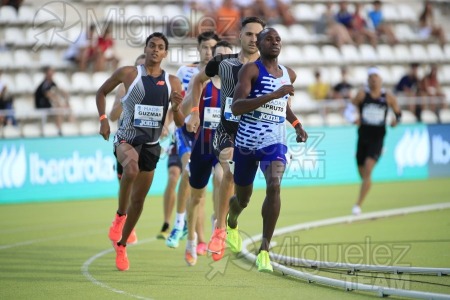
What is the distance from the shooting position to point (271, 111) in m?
10.5

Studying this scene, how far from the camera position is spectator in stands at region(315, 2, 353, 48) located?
30641 mm

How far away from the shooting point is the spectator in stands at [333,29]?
3064 cm

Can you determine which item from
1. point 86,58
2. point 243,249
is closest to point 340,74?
point 86,58

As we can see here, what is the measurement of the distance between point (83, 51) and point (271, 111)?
51.5ft

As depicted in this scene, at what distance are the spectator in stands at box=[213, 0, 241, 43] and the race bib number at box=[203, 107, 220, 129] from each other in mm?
11752

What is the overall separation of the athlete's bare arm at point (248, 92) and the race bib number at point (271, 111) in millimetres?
223

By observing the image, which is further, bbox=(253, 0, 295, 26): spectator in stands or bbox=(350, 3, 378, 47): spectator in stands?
bbox=(350, 3, 378, 47): spectator in stands

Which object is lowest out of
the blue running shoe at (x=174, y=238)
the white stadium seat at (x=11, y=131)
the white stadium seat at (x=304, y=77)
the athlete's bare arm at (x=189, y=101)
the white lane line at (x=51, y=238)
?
the white lane line at (x=51, y=238)

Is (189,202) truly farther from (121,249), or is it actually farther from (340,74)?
(340,74)

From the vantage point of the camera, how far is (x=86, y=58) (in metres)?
25.3

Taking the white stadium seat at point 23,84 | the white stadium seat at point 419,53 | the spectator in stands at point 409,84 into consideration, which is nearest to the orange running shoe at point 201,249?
the white stadium seat at point 23,84

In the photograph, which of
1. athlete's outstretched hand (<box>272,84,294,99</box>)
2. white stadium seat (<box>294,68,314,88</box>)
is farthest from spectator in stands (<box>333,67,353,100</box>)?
athlete's outstretched hand (<box>272,84,294,99</box>)

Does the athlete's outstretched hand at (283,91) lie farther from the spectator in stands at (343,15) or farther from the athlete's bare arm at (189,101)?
the spectator in stands at (343,15)

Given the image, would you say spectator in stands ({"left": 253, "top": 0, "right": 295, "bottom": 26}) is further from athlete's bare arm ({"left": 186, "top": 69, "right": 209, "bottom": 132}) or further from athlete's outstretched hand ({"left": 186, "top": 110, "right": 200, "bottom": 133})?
athlete's outstretched hand ({"left": 186, "top": 110, "right": 200, "bottom": 133})
